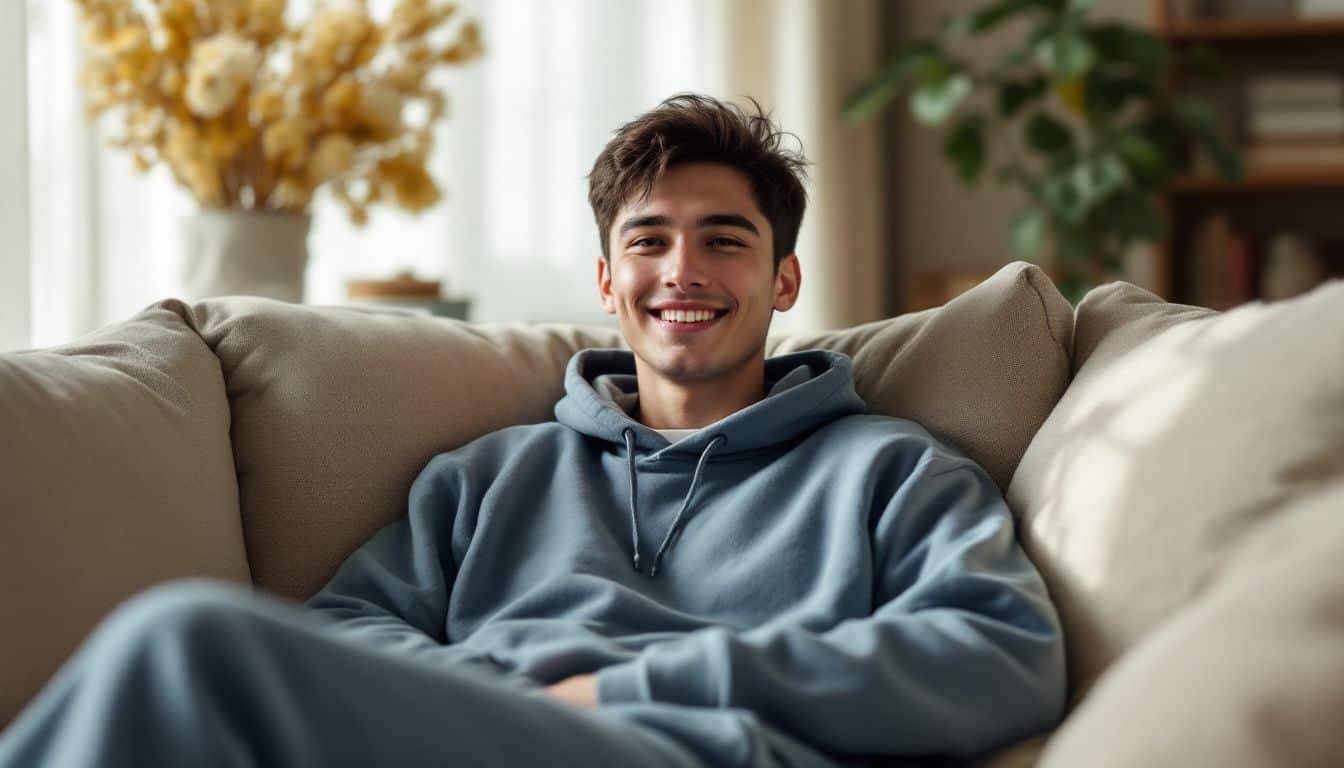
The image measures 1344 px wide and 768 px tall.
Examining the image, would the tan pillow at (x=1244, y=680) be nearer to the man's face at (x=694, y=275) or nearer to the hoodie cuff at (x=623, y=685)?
the hoodie cuff at (x=623, y=685)

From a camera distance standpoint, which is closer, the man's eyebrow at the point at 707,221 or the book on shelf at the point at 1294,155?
the man's eyebrow at the point at 707,221

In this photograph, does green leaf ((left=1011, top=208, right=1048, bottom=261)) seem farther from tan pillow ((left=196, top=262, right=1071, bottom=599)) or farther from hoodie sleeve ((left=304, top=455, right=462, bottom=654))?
hoodie sleeve ((left=304, top=455, right=462, bottom=654))

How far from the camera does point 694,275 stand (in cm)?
176

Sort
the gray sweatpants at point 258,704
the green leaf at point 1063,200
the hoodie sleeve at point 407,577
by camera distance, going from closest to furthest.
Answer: the gray sweatpants at point 258,704 < the hoodie sleeve at point 407,577 < the green leaf at point 1063,200

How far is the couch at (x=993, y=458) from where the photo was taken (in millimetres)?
1061

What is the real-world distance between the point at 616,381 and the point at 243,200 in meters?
0.88

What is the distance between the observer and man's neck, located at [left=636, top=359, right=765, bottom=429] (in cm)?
181

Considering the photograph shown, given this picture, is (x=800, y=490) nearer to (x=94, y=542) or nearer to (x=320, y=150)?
(x=94, y=542)

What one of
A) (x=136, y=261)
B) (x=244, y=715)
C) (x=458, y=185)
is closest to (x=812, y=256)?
(x=458, y=185)

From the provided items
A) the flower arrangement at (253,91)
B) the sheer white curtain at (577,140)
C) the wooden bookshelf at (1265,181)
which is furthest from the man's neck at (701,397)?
the wooden bookshelf at (1265,181)

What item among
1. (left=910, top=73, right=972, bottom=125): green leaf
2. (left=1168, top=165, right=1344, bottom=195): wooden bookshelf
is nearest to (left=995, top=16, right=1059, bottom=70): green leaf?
(left=910, top=73, right=972, bottom=125): green leaf

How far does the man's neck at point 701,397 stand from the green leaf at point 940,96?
236 cm

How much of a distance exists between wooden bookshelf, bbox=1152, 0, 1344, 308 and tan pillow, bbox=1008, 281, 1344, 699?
2796mm

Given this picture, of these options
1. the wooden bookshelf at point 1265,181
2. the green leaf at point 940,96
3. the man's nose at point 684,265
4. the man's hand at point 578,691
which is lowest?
the man's hand at point 578,691
